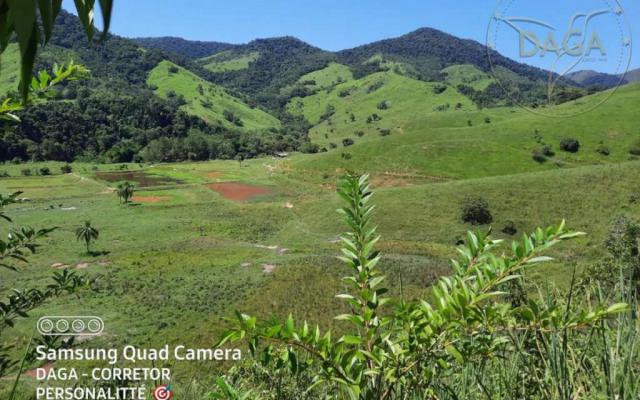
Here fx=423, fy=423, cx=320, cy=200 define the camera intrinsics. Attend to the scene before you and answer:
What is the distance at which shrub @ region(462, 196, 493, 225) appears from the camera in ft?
202

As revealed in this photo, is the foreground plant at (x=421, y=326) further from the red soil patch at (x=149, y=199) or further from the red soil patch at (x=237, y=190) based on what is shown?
the red soil patch at (x=149, y=199)

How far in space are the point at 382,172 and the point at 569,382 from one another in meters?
91.0

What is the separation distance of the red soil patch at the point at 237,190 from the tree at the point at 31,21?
263 ft

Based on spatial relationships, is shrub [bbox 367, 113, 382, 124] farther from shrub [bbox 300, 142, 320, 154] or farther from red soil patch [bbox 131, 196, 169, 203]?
red soil patch [bbox 131, 196, 169, 203]

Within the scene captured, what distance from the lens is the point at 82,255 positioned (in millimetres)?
47219

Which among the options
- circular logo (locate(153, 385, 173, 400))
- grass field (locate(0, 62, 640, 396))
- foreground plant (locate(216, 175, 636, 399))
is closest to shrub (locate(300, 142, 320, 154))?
grass field (locate(0, 62, 640, 396))

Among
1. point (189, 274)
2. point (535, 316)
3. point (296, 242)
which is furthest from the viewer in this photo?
point (296, 242)

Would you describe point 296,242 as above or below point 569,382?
below

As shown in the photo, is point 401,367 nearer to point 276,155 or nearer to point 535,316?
point 535,316

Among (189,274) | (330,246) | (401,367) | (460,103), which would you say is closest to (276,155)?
(460,103)

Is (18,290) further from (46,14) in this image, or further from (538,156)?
(538,156)

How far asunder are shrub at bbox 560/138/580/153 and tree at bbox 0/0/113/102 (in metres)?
106

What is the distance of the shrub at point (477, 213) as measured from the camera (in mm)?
61625

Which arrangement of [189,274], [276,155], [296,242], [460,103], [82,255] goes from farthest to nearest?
[460,103], [276,155], [296,242], [82,255], [189,274]
